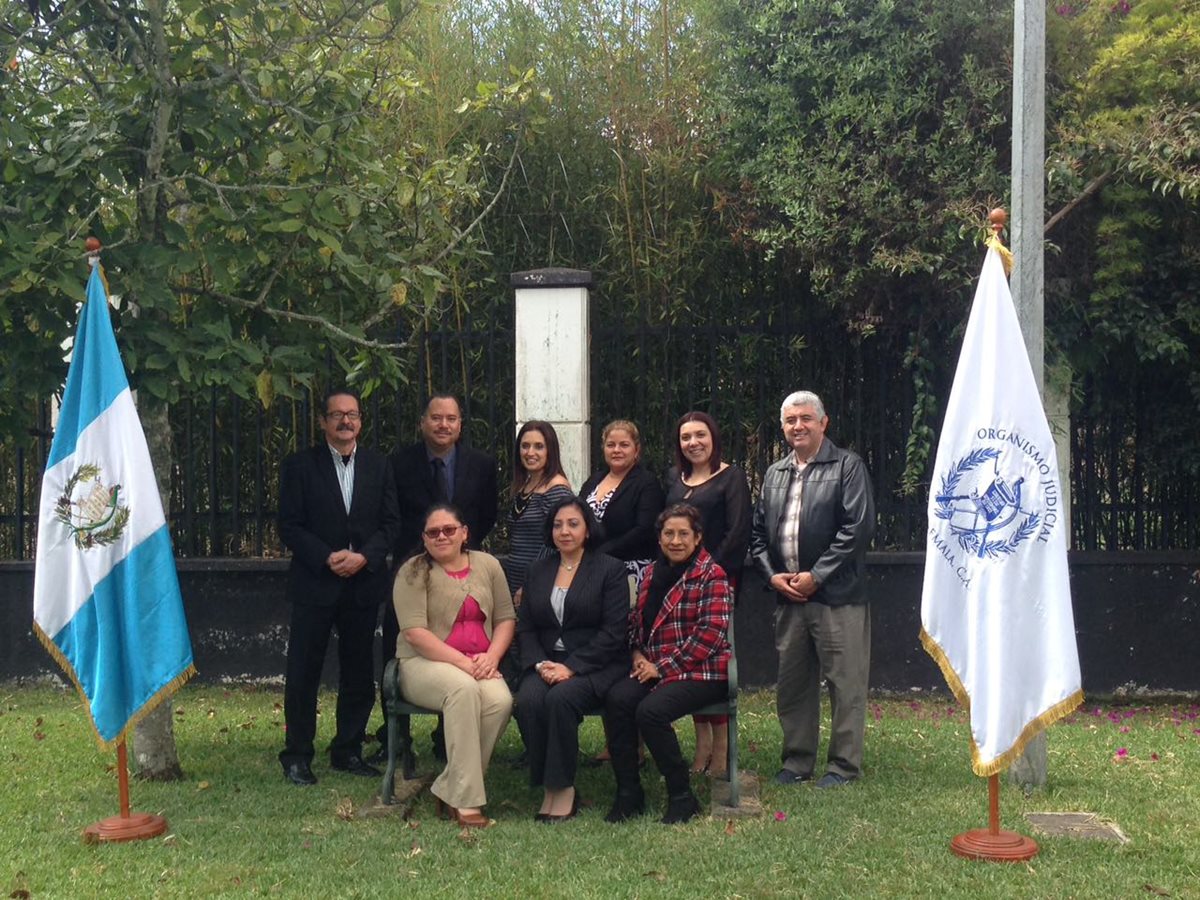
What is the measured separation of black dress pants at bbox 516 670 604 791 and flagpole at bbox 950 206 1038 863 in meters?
1.60

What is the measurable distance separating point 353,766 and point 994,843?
313 cm

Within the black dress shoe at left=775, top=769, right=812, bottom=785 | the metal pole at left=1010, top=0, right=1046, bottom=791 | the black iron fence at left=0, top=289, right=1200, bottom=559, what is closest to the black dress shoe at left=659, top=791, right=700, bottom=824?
the black dress shoe at left=775, top=769, right=812, bottom=785

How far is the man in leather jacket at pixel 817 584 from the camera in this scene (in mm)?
6367

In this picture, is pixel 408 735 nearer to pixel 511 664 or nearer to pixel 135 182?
pixel 511 664

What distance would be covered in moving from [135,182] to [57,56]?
95 cm

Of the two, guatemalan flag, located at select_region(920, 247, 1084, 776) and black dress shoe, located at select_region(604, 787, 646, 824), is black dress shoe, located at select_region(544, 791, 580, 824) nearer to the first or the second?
black dress shoe, located at select_region(604, 787, 646, 824)

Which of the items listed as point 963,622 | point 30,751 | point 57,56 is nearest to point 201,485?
point 30,751

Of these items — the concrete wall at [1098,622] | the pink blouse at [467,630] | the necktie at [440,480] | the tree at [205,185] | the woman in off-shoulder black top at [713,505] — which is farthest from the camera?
the concrete wall at [1098,622]

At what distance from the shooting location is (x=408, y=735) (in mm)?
6590

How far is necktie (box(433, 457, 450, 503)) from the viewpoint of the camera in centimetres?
685

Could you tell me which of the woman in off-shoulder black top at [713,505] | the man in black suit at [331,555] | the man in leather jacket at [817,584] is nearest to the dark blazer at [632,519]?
the woman in off-shoulder black top at [713,505]

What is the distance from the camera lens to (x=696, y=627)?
19.6 feet

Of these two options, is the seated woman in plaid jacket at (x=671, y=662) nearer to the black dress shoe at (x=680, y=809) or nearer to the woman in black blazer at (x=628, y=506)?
the black dress shoe at (x=680, y=809)

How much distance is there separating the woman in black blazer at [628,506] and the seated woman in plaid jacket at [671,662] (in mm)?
439
